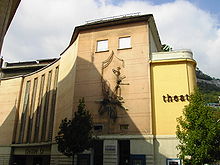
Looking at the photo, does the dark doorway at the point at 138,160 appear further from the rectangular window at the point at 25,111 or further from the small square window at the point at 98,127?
the rectangular window at the point at 25,111

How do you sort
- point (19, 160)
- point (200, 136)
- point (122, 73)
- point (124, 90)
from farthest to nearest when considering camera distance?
point (19, 160), point (122, 73), point (124, 90), point (200, 136)

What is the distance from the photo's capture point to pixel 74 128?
21.4 meters

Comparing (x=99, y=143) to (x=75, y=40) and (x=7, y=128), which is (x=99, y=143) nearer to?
(x=75, y=40)

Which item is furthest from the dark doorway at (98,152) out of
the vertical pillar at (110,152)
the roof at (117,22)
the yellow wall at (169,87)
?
the roof at (117,22)

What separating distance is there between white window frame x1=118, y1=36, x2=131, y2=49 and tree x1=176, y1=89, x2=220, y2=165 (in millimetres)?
10686

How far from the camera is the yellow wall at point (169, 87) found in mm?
22922

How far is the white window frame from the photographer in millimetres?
26703

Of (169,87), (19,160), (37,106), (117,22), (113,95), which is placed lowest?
(19,160)

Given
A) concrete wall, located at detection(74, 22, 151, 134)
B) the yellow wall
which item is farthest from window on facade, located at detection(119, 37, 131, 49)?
the yellow wall

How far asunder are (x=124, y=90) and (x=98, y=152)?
6.64 m

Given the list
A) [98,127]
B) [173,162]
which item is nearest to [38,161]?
[98,127]

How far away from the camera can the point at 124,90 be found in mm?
24906

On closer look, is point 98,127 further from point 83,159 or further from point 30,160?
point 30,160

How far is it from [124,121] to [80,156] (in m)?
5.46
